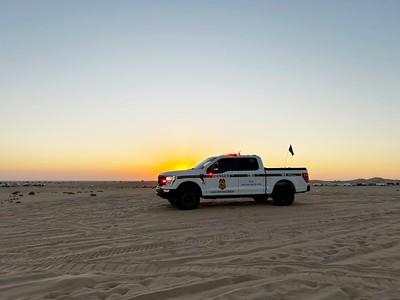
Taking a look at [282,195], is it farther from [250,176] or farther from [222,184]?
[222,184]

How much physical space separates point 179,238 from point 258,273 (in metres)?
3.46

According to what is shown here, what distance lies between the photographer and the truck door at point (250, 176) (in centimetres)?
1689

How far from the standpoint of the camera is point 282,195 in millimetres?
17328

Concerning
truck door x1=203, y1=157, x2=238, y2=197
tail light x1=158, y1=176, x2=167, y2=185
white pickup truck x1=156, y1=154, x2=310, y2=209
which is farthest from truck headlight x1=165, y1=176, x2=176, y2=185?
truck door x1=203, y1=157, x2=238, y2=197

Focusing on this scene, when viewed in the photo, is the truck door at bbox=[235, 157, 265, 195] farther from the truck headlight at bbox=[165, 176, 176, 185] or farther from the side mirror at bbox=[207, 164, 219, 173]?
the truck headlight at bbox=[165, 176, 176, 185]

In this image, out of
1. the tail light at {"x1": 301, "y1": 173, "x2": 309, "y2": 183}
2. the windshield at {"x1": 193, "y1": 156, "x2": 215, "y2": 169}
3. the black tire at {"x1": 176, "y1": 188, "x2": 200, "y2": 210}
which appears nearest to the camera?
the black tire at {"x1": 176, "y1": 188, "x2": 200, "y2": 210}

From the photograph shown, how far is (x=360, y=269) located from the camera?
6.24 m

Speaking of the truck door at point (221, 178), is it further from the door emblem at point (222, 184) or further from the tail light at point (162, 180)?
the tail light at point (162, 180)

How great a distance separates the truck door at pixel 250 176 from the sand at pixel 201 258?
4231 mm

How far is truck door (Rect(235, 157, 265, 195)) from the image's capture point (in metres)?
16.9

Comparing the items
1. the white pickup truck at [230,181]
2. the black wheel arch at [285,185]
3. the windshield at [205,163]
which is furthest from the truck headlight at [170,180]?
the black wheel arch at [285,185]

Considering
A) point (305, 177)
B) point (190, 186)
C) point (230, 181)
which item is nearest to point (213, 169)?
point (230, 181)

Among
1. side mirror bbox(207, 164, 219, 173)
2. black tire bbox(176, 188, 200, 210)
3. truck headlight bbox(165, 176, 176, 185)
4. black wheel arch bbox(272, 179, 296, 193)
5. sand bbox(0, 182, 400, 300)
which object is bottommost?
sand bbox(0, 182, 400, 300)

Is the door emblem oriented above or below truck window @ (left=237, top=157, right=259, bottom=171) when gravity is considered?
below
